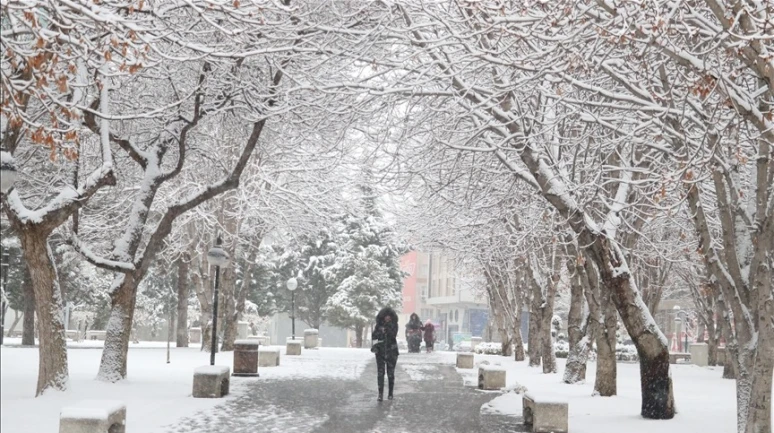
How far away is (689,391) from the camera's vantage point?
21.5 m

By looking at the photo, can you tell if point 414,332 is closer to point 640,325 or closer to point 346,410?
point 346,410

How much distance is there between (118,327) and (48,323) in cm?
224

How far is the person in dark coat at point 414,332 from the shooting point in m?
41.8

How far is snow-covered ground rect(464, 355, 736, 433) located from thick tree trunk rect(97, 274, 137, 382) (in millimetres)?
7186

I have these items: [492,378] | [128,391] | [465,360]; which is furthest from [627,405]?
[465,360]

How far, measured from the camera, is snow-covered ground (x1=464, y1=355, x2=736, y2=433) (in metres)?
13.3

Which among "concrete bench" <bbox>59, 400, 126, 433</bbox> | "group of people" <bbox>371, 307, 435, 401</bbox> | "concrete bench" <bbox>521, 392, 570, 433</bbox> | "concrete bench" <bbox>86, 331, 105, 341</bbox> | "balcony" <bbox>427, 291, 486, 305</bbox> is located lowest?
"concrete bench" <bbox>86, 331, 105, 341</bbox>

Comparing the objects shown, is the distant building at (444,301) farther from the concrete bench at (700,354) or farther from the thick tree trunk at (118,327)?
the thick tree trunk at (118,327)

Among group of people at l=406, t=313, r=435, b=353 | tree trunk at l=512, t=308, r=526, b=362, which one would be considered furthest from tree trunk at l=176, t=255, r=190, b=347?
tree trunk at l=512, t=308, r=526, b=362

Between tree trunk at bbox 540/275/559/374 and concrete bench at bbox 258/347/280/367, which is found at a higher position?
tree trunk at bbox 540/275/559/374

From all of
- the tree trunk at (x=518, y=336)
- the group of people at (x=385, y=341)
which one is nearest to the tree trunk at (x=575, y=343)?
the group of people at (x=385, y=341)

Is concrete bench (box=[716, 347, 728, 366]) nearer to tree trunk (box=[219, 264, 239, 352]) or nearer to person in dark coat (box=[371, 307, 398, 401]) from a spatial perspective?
tree trunk (box=[219, 264, 239, 352])

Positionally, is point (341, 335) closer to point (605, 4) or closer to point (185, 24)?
point (185, 24)

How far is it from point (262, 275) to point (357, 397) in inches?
1576
